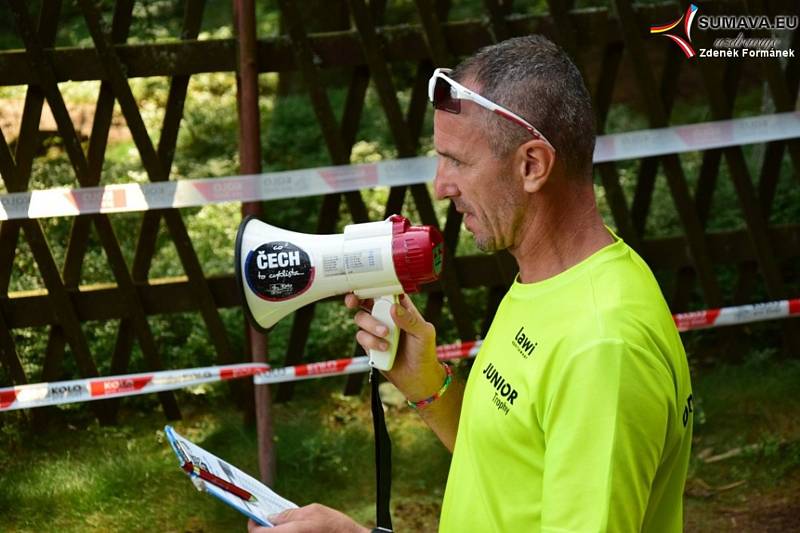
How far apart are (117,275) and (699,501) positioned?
3378 mm

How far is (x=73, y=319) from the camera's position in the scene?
5.69m

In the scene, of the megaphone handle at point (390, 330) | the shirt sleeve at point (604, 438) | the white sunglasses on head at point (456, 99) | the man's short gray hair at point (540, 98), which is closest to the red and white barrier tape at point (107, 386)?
the megaphone handle at point (390, 330)

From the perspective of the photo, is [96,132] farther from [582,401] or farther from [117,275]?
[582,401]

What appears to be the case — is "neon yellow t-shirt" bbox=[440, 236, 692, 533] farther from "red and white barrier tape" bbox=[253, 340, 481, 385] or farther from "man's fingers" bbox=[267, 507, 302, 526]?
"red and white barrier tape" bbox=[253, 340, 481, 385]

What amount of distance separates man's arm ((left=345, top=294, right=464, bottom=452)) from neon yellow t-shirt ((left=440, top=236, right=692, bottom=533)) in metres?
0.27

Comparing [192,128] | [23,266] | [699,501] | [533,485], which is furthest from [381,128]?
[533,485]

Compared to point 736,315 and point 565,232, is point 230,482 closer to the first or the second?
point 565,232

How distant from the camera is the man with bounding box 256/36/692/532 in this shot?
5.85 ft

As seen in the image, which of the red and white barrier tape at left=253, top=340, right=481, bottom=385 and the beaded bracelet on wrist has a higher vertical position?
the beaded bracelet on wrist

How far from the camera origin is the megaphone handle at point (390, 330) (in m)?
2.49

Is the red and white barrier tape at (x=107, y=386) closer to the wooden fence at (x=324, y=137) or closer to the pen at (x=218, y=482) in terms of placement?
the wooden fence at (x=324, y=137)

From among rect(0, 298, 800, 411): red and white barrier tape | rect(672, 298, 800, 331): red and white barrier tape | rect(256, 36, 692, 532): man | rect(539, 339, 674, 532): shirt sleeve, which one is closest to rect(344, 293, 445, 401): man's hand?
rect(256, 36, 692, 532): man

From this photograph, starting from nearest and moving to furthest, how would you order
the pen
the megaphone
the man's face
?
1. the pen
2. the man's face
3. the megaphone

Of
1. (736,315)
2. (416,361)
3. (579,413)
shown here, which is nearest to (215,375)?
(736,315)
